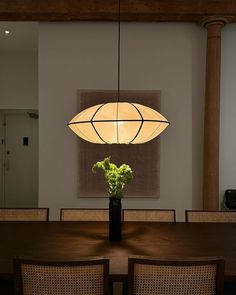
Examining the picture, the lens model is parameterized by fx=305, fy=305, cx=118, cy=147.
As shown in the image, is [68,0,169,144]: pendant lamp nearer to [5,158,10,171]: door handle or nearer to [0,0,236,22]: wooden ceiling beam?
[0,0,236,22]: wooden ceiling beam

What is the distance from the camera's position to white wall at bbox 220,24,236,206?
14.0 feet

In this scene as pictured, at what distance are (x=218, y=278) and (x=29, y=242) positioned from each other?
4.09 ft

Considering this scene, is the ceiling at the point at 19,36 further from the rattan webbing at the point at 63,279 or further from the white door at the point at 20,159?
the rattan webbing at the point at 63,279

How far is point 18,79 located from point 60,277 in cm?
513

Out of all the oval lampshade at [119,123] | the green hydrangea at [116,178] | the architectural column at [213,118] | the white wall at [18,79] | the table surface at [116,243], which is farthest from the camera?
the white wall at [18,79]

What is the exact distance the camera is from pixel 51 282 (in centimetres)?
143

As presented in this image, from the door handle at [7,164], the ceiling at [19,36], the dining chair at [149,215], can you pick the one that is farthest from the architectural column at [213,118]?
the door handle at [7,164]

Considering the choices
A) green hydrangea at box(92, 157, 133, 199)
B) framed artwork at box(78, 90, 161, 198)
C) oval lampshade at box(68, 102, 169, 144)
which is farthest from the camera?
framed artwork at box(78, 90, 161, 198)

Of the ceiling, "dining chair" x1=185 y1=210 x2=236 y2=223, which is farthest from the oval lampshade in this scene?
the ceiling

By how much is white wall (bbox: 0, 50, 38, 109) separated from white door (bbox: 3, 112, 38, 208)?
444mm

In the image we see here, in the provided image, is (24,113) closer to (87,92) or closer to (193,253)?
(87,92)

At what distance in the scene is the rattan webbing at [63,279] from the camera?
142cm

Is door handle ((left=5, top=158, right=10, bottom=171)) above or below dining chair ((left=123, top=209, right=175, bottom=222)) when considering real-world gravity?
above

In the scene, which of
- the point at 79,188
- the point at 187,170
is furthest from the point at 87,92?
the point at 187,170
